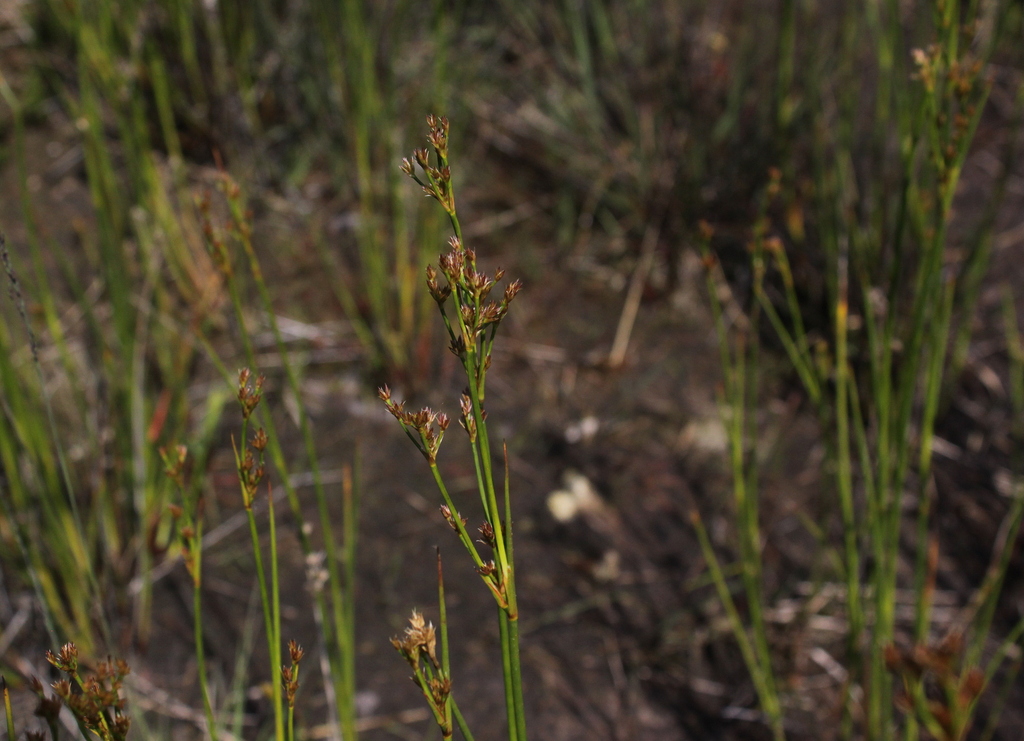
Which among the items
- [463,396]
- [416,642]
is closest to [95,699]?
[416,642]

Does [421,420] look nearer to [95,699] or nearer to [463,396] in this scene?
[463,396]

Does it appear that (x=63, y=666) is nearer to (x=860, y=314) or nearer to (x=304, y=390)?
(x=304, y=390)

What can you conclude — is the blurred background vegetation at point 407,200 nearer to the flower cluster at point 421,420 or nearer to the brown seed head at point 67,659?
the brown seed head at point 67,659

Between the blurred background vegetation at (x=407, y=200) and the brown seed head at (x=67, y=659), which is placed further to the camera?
the blurred background vegetation at (x=407, y=200)

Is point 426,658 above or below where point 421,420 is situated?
below

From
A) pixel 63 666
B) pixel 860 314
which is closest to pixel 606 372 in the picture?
pixel 860 314

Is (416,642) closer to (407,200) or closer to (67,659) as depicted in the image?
(67,659)

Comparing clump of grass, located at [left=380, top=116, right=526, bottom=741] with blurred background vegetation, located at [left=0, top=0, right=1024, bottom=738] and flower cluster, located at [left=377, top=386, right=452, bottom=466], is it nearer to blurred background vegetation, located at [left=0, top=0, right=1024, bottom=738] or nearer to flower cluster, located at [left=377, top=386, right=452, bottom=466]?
flower cluster, located at [left=377, top=386, right=452, bottom=466]

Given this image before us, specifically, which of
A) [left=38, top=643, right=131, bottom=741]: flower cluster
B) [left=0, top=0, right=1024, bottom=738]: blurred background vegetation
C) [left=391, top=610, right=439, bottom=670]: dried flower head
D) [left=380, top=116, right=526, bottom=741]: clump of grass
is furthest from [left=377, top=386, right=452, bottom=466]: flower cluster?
[left=0, top=0, right=1024, bottom=738]: blurred background vegetation

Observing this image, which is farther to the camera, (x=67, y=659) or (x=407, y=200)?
(x=407, y=200)

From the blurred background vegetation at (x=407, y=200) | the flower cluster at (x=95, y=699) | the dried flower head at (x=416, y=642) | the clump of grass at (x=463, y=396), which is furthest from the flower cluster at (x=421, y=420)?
the blurred background vegetation at (x=407, y=200)

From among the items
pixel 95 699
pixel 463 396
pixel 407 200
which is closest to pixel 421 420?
pixel 463 396
